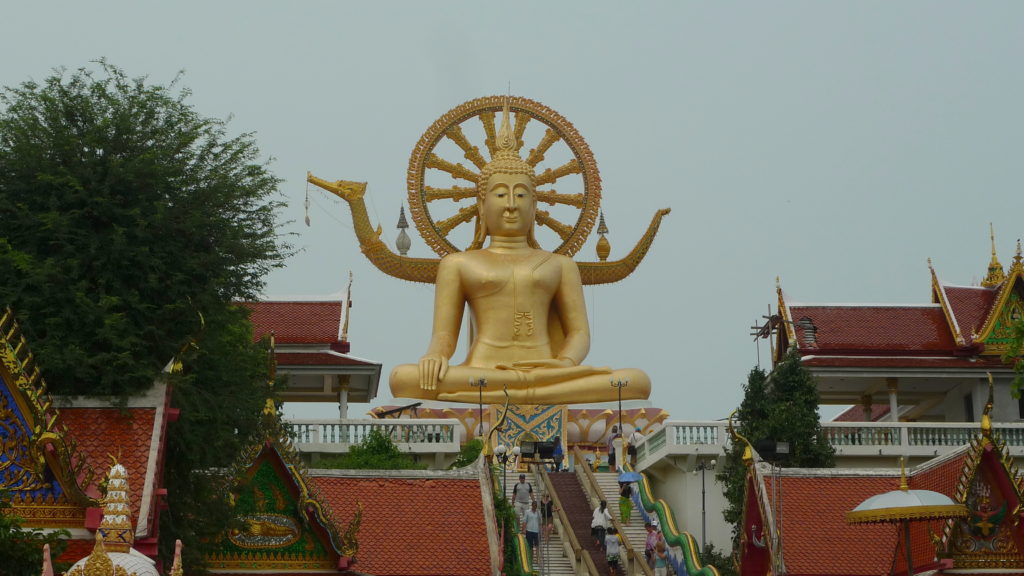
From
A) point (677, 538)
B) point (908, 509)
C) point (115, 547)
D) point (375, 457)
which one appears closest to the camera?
point (115, 547)

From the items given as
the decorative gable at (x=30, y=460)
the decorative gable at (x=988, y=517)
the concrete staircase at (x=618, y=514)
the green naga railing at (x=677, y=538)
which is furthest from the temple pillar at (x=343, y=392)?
the decorative gable at (x=30, y=460)

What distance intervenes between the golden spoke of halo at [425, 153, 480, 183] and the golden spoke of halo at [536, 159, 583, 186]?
1290 millimetres

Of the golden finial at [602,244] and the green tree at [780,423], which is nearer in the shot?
the green tree at [780,423]

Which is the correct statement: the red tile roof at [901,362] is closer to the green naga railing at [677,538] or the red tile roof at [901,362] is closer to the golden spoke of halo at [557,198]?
the golden spoke of halo at [557,198]

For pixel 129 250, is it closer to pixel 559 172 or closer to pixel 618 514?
pixel 618 514

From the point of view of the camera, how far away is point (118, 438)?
15828mm

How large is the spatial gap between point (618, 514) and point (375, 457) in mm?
3611

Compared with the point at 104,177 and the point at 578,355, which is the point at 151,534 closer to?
the point at 104,177

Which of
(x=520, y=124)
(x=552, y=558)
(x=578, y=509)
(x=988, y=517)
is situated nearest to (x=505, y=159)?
(x=520, y=124)

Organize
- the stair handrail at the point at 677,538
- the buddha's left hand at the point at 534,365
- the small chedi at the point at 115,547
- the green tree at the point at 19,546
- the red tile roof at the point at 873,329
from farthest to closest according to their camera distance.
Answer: the red tile roof at the point at 873,329 < the buddha's left hand at the point at 534,365 < the stair handrail at the point at 677,538 < the green tree at the point at 19,546 < the small chedi at the point at 115,547

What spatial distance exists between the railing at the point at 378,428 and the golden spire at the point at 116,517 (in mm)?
19603

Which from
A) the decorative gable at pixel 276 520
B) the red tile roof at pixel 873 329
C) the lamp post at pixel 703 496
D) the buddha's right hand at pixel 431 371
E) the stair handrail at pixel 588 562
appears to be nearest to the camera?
the decorative gable at pixel 276 520

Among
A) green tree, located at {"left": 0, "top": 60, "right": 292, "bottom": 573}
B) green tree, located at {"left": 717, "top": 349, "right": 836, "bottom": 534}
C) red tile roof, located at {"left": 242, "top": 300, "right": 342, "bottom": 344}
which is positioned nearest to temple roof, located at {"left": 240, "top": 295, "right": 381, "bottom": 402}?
red tile roof, located at {"left": 242, "top": 300, "right": 342, "bottom": 344}

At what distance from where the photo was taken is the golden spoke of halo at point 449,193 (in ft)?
122
